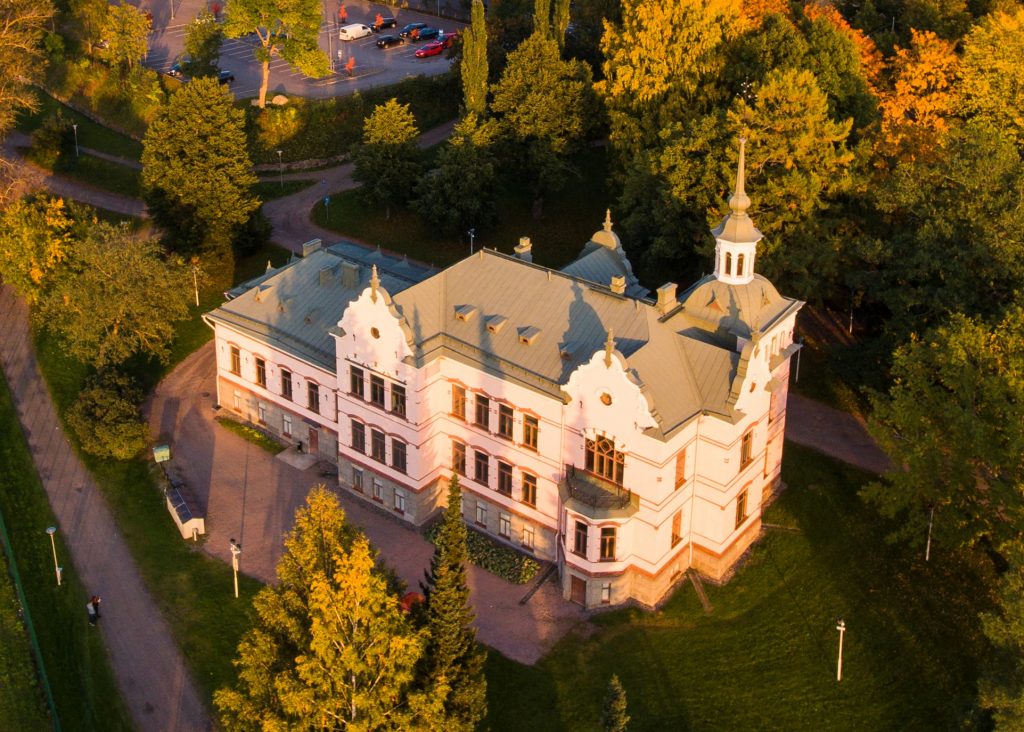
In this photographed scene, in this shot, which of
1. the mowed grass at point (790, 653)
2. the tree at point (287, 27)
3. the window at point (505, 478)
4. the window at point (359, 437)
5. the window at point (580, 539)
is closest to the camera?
the mowed grass at point (790, 653)

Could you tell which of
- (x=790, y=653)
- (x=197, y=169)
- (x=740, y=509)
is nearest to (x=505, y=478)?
(x=740, y=509)

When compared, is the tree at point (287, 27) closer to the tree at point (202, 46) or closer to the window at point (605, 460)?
the tree at point (202, 46)

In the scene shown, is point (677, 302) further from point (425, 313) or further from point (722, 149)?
point (722, 149)

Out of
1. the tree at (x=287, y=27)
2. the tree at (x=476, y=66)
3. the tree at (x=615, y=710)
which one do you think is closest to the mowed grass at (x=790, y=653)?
the tree at (x=615, y=710)

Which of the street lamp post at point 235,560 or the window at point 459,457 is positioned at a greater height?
the window at point 459,457

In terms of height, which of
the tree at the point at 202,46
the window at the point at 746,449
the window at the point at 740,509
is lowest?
the window at the point at 740,509

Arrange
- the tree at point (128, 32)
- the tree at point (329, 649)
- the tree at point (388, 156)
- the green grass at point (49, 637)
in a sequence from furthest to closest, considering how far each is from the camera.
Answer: the tree at point (128, 32) → the tree at point (388, 156) → the green grass at point (49, 637) → the tree at point (329, 649)

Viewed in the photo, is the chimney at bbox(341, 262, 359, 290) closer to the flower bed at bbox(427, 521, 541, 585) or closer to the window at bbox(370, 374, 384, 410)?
the window at bbox(370, 374, 384, 410)

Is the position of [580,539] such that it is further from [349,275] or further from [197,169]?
[197,169]

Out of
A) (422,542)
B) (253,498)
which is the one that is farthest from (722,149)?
(253,498)
